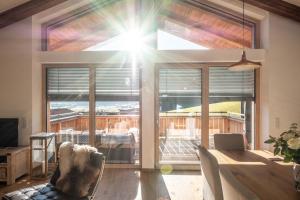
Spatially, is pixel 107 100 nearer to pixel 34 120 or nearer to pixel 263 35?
pixel 34 120

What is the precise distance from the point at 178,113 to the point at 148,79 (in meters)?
0.94

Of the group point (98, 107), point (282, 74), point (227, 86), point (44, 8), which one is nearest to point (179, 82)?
point (227, 86)

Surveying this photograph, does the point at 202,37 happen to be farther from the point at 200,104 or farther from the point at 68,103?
the point at 68,103

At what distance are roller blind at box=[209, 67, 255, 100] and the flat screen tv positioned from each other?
12.5 feet

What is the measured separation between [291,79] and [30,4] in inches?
197

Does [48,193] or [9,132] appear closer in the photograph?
[48,193]

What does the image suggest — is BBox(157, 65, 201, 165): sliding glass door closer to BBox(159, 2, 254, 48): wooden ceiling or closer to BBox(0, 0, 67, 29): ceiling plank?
BBox(159, 2, 254, 48): wooden ceiling

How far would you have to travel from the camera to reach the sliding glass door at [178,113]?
558 cm

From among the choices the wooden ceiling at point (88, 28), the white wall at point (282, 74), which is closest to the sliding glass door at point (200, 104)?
the white wall at point (282, 74)

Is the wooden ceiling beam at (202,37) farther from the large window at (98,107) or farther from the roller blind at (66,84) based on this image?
the roller blind at (66,84)

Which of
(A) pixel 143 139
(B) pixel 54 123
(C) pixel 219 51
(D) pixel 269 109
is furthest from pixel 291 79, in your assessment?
(B) pixel 54 123

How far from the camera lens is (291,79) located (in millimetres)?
5172

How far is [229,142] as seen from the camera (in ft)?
12.8

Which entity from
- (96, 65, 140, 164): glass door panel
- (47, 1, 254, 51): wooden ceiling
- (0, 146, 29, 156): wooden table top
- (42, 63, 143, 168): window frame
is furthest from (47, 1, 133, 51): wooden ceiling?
(0, 146, 29, 156): wooden table top
